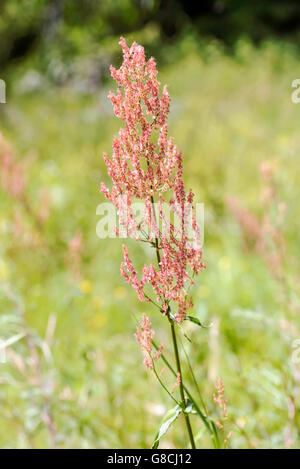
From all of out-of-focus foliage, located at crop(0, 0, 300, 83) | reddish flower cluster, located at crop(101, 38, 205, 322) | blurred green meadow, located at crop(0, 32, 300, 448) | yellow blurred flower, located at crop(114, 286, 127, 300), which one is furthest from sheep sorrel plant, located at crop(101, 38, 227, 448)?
out-of-focus foliage, located at crop(0, 0, 300, 83)

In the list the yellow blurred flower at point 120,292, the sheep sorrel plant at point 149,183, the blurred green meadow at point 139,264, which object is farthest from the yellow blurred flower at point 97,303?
the sheep sorrel plant at point 149,183

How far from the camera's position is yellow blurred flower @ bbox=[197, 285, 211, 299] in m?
3.55

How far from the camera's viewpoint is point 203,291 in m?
3.62

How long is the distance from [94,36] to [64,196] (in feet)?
13.3

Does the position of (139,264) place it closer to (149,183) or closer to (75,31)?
(149,183)

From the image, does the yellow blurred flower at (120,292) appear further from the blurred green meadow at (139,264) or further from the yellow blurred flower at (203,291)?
the yellow blurred flower at (203,291)

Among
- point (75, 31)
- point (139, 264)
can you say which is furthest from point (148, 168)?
point (75, 31)

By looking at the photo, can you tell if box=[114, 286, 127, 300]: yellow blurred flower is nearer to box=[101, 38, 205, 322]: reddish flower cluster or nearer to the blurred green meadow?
the blurred green meadow

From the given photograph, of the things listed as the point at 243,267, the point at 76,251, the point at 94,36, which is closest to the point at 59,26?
the point at 94,36

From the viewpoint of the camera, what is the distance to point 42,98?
8.06 meters

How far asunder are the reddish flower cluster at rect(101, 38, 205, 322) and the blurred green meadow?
0.11 metres

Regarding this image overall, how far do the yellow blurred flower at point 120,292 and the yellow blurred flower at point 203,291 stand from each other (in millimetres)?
532

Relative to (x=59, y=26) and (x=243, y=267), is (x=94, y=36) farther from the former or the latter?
(x=243, y=267)

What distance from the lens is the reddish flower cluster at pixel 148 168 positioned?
102 cm
